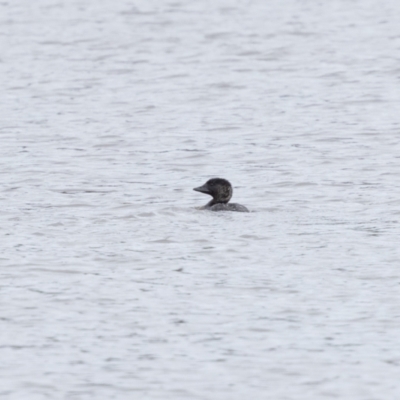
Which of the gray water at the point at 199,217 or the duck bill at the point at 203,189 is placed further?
the duck bill at the point at 203,189

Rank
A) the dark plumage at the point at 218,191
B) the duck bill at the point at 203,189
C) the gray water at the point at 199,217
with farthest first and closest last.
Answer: the duck bill at the point at 203,189 < the dark plumage at the point at 218,191 < the gray water at the point at 199,217

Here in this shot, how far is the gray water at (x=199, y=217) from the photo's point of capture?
937cm

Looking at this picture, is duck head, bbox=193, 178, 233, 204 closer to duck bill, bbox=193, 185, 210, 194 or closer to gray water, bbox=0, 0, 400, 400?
duck bill, bbox=193, 185, 210, 194

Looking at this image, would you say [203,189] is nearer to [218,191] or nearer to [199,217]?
[218,191]

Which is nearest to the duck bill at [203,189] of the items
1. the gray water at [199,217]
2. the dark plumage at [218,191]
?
the dark plumage at [218,191]

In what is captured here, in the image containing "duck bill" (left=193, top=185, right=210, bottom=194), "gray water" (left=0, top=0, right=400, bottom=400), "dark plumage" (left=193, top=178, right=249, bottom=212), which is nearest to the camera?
"gray water" (left=0, top=0, right=400, bottom=400)

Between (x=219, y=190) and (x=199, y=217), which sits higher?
(x=219, y=190)

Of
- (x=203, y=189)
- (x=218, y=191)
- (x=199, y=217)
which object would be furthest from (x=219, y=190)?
(x=199, y=217)

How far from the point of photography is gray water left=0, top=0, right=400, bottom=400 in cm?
937

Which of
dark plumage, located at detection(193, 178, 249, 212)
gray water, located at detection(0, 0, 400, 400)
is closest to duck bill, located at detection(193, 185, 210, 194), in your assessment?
dark plumage, located at detection(193, 178, 249, 212)

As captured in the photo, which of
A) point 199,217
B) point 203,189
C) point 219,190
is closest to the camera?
point 199,217

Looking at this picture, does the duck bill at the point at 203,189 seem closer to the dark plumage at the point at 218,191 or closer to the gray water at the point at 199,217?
the dark plumage at the point at 218,191

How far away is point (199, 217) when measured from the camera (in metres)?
14.8

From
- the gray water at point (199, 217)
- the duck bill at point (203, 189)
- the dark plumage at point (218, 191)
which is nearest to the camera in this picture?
the gray water at point (199, 217)
